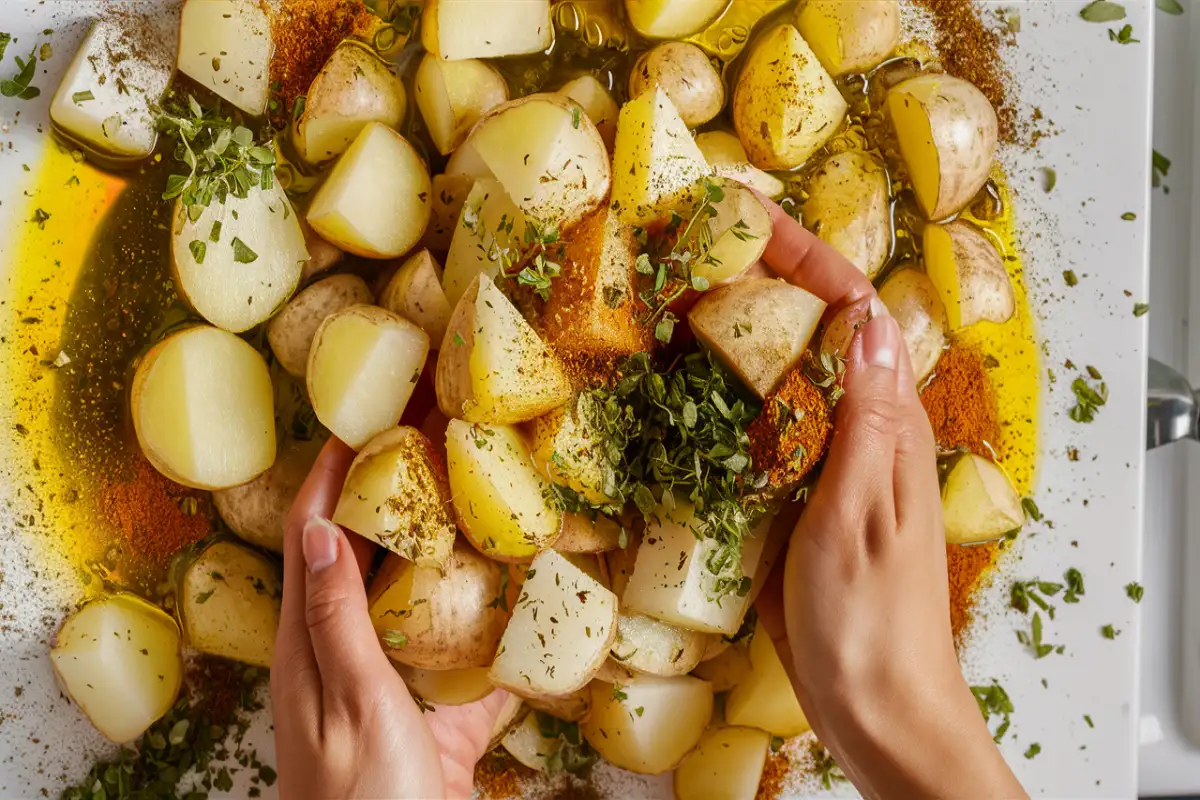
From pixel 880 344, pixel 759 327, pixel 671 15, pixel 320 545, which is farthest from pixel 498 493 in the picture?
pixel 671 15

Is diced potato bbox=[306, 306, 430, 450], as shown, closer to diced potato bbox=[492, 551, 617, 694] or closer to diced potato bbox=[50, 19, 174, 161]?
diced potato bbox=[492, 551, 617, 694]

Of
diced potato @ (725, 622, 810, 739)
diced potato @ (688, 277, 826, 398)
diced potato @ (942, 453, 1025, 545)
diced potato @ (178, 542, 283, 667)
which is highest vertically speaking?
diced potato @ (688, 277, 826, 398)

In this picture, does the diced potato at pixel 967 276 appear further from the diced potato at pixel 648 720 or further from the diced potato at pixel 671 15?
the diced potato at pixel 648 720

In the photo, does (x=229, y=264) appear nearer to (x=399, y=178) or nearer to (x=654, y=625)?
(x=399, y=178)

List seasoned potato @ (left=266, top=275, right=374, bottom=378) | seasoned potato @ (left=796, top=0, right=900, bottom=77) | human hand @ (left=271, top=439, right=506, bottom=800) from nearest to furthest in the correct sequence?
human hand @ (left=271, top=439, right=506, bottom=800) < seasoned potato @ (left=266, top=275, right=374, bottom=378) < seasoned potato @ (left=796, top=0, right=900, bottom=77)

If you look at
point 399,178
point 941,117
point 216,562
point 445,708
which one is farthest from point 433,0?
point 445,708

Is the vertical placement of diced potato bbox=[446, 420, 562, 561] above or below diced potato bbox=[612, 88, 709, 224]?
below

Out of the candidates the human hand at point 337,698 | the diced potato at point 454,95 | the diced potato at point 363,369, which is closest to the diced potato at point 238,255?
the diced potato at point 363,369

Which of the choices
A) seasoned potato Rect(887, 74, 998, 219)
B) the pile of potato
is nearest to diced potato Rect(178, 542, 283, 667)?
the pile of potato
